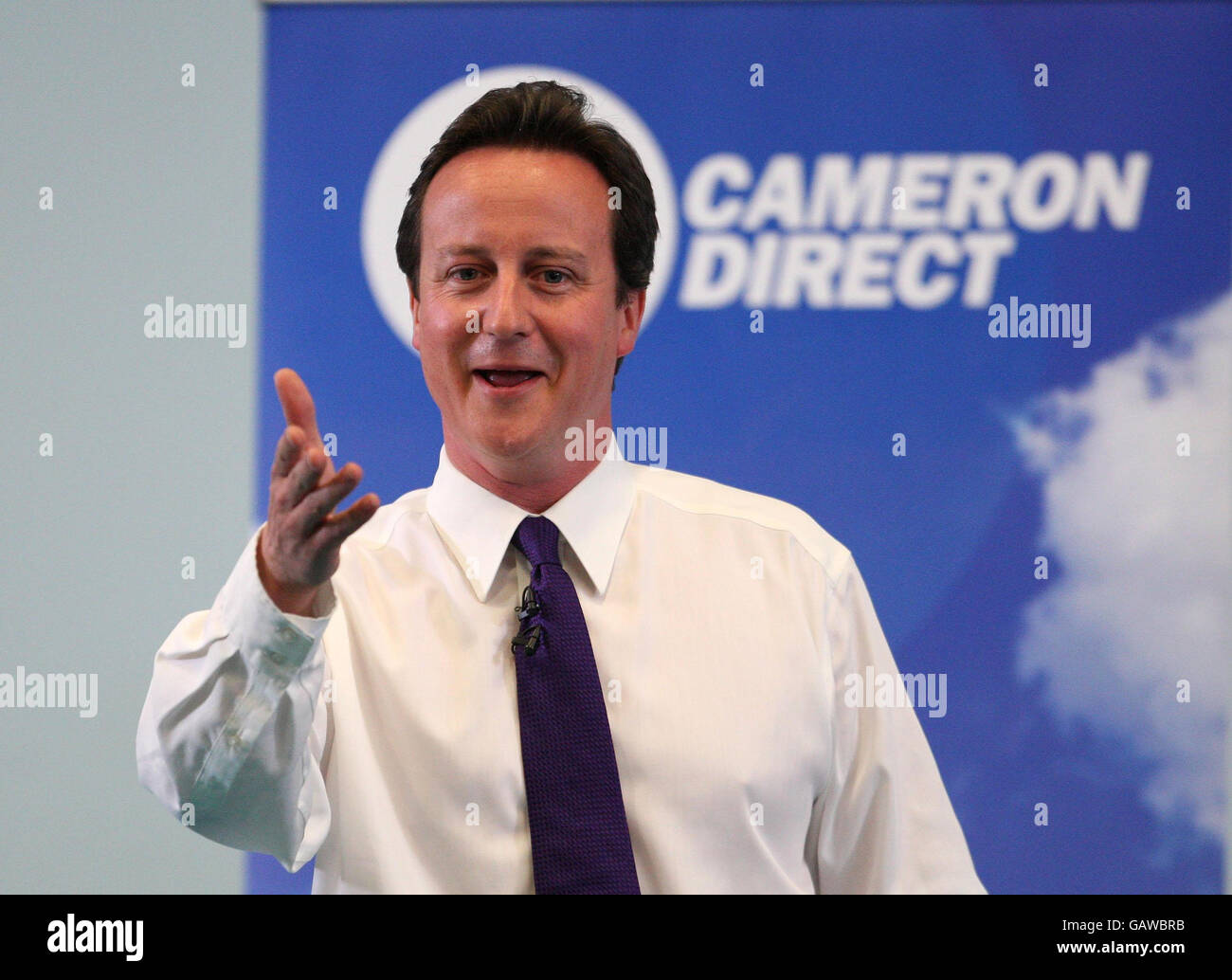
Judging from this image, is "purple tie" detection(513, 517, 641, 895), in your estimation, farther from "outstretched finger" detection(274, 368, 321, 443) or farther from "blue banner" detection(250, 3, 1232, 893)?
"blue banner" detection(250, 3, 1232, 893)

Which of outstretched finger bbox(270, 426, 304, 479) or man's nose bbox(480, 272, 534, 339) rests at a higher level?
man's nose bbox(480, 272, 534, 339)

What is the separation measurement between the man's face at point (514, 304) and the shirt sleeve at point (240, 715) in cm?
43

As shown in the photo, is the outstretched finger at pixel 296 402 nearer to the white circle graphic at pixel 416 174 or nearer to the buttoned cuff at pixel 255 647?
the buttoned cuff at pixel 255 647

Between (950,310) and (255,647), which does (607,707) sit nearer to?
(255,647)

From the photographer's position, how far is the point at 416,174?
2.36 meters

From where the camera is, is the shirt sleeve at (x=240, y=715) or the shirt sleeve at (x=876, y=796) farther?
the shirt sleeve at (x=876, y=796)

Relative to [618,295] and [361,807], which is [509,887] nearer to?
[361,807]

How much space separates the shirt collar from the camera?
5.30 ft

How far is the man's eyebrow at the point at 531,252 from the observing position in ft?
5.45

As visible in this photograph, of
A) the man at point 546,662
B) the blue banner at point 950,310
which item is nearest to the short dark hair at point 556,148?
the man at point 546,662

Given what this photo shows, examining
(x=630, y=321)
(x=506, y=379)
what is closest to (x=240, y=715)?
(x=506, y=379)

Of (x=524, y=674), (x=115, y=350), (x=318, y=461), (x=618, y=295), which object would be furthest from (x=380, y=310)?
(x=318, y=461)

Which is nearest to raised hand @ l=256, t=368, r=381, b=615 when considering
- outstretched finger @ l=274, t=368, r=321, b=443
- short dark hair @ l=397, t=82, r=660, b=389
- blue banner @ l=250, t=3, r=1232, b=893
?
outstretched finger @ l=274, t=368, r=321, b=443

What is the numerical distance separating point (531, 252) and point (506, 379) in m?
0.19
